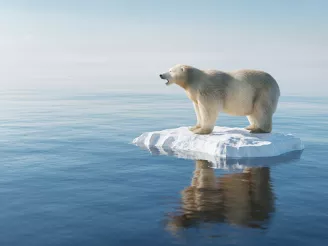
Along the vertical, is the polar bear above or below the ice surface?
above

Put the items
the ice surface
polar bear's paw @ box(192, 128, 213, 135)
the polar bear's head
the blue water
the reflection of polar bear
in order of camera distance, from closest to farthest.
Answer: the blue water
the reflection of polar bear
the ice surface
the polar bear's head
polar bear's paw @ box(192, 128, 213, 135)

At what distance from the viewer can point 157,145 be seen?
15.8m

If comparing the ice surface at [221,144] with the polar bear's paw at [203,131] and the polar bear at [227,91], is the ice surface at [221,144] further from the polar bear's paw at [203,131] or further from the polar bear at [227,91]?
the polar bear at [227,91]

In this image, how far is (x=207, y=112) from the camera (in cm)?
1464

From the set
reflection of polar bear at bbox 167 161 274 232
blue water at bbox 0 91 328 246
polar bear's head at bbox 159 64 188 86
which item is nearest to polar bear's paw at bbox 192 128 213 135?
polar bear's head at bbox 159 64 188 86

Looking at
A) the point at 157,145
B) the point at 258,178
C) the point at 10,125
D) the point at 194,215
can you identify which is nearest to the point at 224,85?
the point at 157,145

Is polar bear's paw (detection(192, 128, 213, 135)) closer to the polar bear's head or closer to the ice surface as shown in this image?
the ice surface

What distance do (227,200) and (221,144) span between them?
5.27 meters

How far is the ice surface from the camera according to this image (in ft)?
45.0

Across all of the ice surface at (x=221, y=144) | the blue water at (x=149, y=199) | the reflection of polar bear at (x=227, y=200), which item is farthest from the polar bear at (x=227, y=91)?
the reflection of polar bear at (x=227, y=200)

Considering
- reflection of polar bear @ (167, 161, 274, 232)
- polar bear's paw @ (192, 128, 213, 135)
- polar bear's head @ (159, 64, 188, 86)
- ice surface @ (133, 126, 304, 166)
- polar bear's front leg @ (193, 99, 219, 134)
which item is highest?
polar bear's head @ (159, 64, 188, 86)

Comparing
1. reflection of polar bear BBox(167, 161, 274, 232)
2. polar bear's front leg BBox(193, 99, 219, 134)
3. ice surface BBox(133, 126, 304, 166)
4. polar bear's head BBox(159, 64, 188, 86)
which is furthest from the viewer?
polar bear's head BBox(159, 64, 188, 86)

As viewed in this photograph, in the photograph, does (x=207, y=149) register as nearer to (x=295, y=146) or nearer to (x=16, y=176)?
(x=295, y=146)

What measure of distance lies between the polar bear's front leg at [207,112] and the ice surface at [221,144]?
356 millimetres
